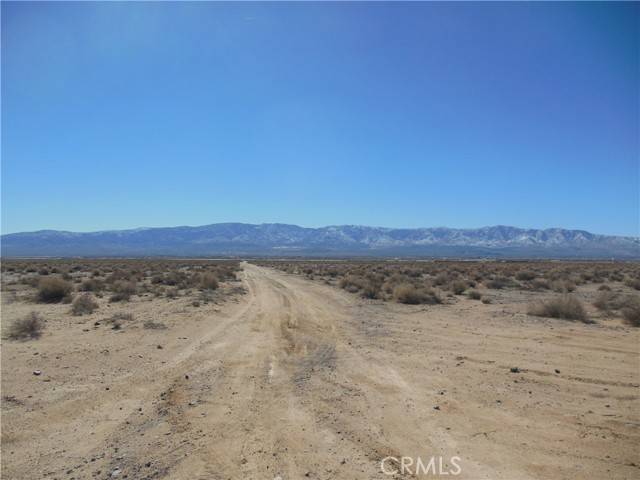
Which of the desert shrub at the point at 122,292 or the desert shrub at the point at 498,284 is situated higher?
the desert shrub at the point at 122,292

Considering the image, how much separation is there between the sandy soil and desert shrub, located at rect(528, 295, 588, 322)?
67.9 inches

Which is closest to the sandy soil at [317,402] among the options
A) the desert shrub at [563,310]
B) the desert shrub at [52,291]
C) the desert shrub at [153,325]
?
the desert shrub at [153,325]

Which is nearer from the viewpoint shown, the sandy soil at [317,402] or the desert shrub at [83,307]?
the sandy soil at [317,402]

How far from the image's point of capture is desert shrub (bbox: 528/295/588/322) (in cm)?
1563

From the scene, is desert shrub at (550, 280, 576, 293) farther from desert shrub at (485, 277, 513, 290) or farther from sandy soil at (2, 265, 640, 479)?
sandy soil at (2, 265, 640, 479)

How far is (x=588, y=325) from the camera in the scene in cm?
1434

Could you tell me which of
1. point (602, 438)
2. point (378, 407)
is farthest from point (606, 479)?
point (378, 407)

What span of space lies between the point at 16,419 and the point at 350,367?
6302 millimetres

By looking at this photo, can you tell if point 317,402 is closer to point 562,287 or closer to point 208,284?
point 208,284

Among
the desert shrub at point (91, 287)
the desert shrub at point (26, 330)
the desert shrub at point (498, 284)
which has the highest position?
the desert shrub at point (26, 330)

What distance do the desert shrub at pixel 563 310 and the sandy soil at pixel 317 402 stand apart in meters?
1.72

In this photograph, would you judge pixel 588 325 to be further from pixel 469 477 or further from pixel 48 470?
pixel 48 470

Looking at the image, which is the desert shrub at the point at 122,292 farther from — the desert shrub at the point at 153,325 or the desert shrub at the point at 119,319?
the desert shrub at the point at 153,325

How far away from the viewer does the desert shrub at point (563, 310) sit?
15.6 m
